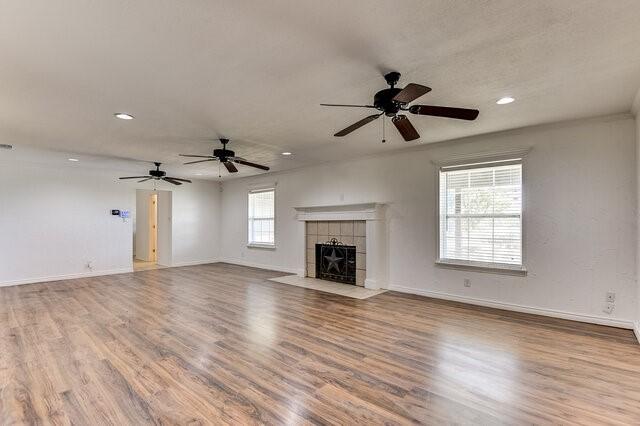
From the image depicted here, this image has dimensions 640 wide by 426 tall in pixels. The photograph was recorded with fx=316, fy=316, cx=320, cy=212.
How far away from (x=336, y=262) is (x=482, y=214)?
287 cm

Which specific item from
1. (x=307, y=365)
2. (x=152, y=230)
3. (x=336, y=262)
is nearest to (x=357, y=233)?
(x=336, y=262)

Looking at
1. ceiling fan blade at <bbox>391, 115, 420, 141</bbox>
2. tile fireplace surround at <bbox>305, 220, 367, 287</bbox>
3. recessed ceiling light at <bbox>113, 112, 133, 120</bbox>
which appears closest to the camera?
ceiling fan blade at <bbox>391, 115, 420, 141</bbox>

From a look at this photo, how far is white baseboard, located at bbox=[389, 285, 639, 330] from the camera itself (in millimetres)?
3692

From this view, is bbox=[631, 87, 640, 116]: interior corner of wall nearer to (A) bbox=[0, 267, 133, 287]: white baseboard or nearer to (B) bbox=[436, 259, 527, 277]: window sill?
(B) bbox=[436, 259, 527, 277]: window sill

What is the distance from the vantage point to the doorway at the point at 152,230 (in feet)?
28.4

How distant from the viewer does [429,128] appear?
13.8 ft

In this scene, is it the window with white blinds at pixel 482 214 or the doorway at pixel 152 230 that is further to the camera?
the doorway at pixel 152 230

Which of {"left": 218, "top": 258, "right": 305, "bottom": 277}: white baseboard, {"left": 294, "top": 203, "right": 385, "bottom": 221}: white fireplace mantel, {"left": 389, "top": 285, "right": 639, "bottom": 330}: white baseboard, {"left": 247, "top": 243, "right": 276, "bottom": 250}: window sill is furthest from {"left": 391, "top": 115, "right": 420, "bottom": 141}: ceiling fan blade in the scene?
{"left": 247, "top": 243, "right": 276, "bottom": 250}: window sill

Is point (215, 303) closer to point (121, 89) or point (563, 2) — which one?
point (121, 89)

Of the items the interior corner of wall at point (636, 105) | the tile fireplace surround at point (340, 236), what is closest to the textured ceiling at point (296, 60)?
the interior corner of wall at point (636, 105)

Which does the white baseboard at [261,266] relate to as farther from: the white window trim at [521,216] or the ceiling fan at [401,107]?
the ceiling fan at [401,107]

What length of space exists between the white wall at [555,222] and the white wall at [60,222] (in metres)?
6.35

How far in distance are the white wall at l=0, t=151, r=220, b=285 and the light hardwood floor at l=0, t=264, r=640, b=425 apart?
211 centimetres

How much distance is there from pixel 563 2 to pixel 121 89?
3.38m
